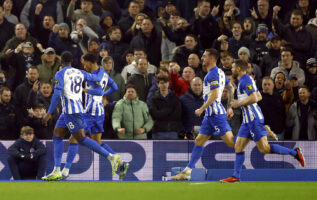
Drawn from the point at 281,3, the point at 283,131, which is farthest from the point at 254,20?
the point at 283,131

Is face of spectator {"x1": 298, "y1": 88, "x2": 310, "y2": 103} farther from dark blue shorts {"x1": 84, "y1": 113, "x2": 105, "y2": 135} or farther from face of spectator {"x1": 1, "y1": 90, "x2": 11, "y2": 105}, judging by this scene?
face of spectator {"x1": 1, "y1": 90, "x2": 11, "y2": 105}

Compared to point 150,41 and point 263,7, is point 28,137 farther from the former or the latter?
point 263,7

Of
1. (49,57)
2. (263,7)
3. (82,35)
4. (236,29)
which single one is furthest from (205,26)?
(49,57)

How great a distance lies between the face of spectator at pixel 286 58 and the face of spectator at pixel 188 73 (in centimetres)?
201

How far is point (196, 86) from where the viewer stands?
1412 cm

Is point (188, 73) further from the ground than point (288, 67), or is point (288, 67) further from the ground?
point (288, 67)

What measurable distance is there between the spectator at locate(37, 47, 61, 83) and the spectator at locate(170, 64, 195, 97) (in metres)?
2.76

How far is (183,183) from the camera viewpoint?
444 inches

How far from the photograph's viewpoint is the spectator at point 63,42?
16.4 metres

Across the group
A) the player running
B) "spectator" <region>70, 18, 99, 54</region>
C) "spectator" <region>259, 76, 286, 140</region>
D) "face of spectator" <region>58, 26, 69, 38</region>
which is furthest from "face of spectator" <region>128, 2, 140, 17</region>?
the player running

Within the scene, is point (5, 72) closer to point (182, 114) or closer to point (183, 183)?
point (182, 114)

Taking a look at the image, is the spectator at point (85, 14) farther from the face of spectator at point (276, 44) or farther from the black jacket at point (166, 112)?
the face of spectator at point (276, 44)

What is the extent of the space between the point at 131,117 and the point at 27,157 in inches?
87.8

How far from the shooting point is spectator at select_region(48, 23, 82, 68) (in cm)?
1638
